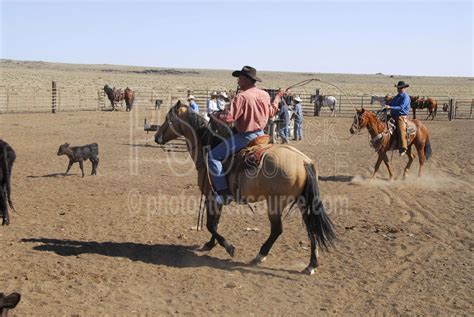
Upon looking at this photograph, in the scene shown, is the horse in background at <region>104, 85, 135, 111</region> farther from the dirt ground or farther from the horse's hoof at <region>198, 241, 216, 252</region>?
the horse's hoof at <region>198, 241, 216, 252</region>

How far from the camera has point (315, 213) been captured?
6.56 meters

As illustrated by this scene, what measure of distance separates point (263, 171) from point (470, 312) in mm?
2729

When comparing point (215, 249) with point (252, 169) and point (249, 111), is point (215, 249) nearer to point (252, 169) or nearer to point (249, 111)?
point (252, 169)

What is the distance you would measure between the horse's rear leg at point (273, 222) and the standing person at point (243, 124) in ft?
2.22

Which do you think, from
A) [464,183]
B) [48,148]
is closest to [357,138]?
[464,183]

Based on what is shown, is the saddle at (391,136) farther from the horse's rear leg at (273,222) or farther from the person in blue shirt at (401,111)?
the horse's rear leg at (273,222)

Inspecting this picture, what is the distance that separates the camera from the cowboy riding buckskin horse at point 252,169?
259 inches

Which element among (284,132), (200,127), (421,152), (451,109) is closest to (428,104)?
(451,109)

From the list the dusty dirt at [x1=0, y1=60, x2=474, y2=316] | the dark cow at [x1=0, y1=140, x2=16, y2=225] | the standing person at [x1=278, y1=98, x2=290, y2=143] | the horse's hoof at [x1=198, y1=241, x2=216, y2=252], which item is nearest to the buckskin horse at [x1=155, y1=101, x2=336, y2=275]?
the horse's hoof at [x1=198, y1=241, x2=216, y2=252]

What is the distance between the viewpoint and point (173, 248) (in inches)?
297

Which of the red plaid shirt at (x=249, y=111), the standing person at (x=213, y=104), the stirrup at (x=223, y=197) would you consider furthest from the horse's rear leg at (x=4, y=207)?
the standing person at (x=213, y=104)

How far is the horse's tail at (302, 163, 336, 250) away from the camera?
6.56 metres

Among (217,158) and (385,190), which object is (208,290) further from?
(385,190)

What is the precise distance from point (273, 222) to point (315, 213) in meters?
0.58
